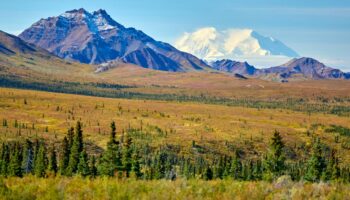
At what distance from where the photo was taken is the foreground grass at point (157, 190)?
13.7m

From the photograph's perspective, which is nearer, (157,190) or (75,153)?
(157,190)

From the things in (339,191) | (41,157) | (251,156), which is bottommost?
(251,156)

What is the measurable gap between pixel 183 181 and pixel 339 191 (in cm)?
545

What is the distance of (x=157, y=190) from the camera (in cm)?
1454

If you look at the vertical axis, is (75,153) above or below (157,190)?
below

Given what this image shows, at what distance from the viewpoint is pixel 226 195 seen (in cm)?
1416

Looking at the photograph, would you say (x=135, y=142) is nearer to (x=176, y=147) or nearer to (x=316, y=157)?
(x=176, y=147)

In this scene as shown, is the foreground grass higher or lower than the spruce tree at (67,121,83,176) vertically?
higher

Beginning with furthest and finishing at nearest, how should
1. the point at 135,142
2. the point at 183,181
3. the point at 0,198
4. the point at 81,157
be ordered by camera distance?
the point at 135,142
the point at 81,157
the point at 183,181
the point at 0,198

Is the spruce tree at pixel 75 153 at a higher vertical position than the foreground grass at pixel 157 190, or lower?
lower

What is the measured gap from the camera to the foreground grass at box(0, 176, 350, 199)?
44.8 ft

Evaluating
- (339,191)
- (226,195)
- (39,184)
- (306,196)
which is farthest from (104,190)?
(339,191)

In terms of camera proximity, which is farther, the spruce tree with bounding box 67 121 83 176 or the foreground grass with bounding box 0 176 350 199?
the spruce tree with bounding box 67 121 83 176

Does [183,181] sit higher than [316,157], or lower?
higher
